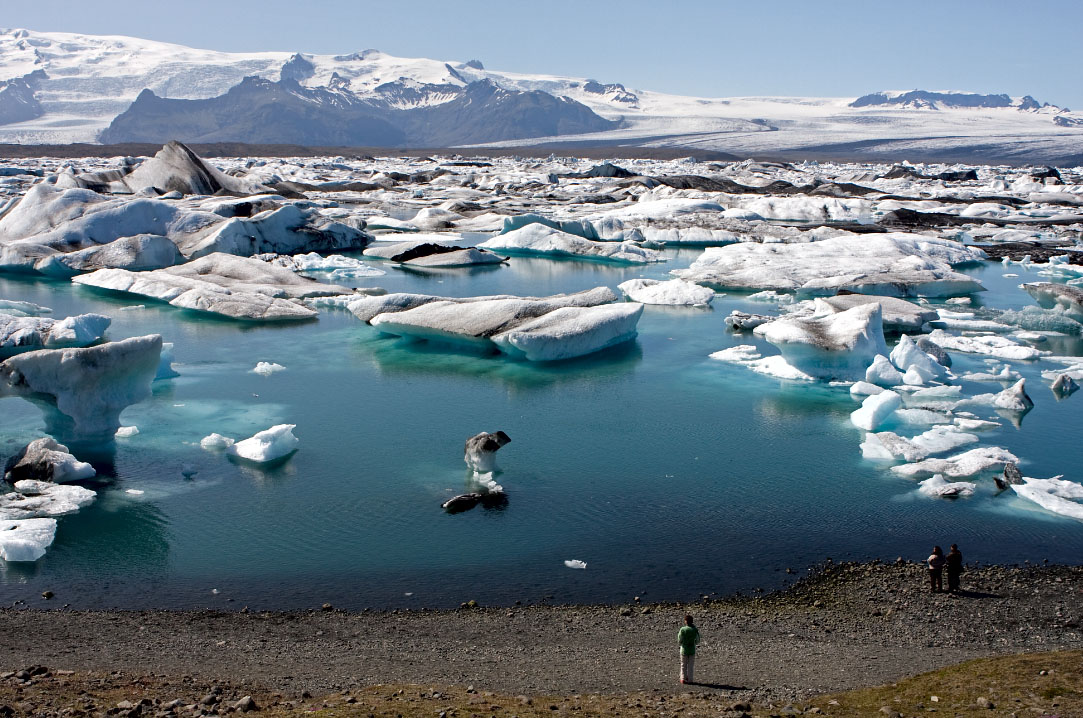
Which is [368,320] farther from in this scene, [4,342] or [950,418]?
[950,418]

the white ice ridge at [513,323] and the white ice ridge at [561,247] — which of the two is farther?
the white ice ridge at [561,247]

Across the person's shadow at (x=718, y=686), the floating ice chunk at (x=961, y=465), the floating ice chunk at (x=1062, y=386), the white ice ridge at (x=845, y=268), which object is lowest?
the person's shadow at (x=718, y=686)

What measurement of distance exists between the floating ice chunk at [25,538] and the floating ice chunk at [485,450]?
3866mm

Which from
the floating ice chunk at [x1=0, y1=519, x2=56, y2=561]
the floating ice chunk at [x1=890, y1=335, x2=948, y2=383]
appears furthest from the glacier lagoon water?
the floating ice chunk at [x1=890, y1=335, x2=948, y2=383]

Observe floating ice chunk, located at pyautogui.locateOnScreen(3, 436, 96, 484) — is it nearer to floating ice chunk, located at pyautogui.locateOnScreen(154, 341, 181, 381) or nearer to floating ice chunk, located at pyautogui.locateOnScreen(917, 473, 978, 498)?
floating ice chunk, located at pyautogui.locateOnScreen(154, 341, 181, 381)

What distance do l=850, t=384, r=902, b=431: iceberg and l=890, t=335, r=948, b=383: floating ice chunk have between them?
2.01 metres

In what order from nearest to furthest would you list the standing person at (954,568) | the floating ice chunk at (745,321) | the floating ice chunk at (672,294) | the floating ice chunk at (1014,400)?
1. the standing person at (954,568)
2. the floating ice chunk at (1014,400)
3. the floating ice chunk at (745,321)
4. the floating ice chunk at (672,294)

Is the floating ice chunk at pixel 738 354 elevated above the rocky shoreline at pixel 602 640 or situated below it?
above

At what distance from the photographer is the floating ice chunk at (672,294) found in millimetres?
19297

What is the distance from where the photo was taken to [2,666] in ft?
18.7

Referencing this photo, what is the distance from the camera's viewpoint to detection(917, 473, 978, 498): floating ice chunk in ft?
29.9

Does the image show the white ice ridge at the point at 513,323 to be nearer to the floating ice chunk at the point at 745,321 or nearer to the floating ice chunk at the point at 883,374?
the floating ice chunk at the point at 745,321

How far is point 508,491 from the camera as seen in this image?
9164mm

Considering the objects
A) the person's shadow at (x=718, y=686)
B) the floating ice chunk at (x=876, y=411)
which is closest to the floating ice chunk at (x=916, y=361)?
the floating ice chunk at (x=876, y=411)
